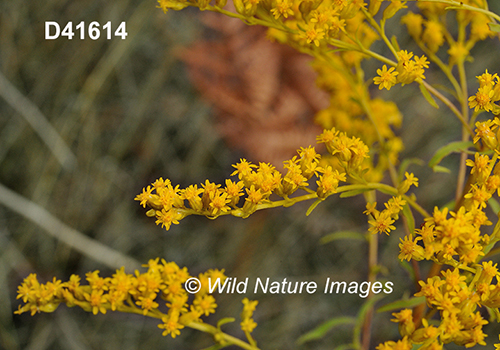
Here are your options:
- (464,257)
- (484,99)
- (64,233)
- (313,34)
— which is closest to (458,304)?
(464,257)

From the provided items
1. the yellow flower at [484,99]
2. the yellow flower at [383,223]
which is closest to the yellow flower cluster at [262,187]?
the yellow flower at [383,223]

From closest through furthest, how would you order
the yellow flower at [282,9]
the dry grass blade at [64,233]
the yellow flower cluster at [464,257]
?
the yellow flower cluster at [464,257], the yellow flower at [282,9], the dry grass blade at [64,233]

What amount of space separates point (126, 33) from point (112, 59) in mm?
130

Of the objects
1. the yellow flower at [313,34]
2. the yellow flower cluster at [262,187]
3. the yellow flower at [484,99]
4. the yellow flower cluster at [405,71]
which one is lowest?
the yellow flower cluster at [262,187]

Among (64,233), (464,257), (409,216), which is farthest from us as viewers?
(64,233)

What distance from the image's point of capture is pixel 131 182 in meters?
1.70

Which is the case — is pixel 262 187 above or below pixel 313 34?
below

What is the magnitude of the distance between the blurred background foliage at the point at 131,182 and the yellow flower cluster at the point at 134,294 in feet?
2.65

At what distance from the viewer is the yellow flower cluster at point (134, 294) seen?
76 cm

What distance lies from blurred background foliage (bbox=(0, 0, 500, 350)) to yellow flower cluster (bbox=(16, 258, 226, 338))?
808 mm

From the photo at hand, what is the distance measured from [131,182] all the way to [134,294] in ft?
3.27

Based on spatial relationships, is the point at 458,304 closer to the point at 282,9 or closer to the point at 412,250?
the point at 412,250

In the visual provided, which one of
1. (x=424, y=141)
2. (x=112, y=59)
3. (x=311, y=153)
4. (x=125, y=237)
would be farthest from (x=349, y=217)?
(x=112, y=59)

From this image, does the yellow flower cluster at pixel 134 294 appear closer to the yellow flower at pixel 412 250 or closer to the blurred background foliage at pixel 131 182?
the yellow flower at pixel 412 250
